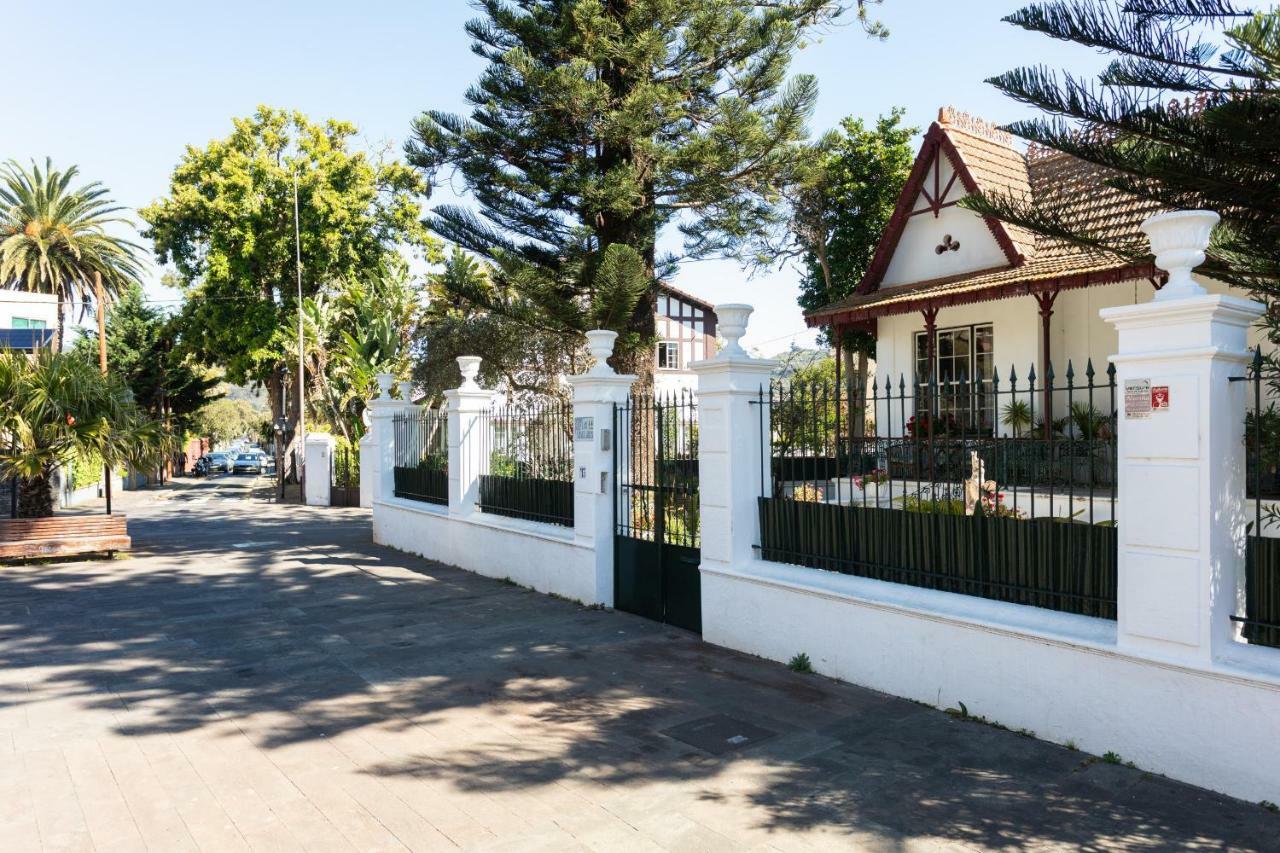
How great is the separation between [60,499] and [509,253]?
1840cm

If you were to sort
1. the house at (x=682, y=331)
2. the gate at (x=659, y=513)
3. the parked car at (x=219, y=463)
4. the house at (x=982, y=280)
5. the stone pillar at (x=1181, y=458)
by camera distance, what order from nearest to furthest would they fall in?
the stone pillar at (x=1181, y=458)
the gate at (x=659, y=513)
the house at (x=982, y=280)
the house at (x=682, y=331)
the parked car at (x=219, y=463)

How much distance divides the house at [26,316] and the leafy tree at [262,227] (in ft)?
15.6

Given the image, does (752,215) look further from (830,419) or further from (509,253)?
(830,419)

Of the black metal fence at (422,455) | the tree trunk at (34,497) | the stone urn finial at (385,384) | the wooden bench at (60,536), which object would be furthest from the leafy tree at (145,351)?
the black metal fence at (422,455)

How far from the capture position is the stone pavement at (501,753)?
4.05 meters

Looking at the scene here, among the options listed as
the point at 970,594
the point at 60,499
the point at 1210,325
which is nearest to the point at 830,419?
the point at 970,594

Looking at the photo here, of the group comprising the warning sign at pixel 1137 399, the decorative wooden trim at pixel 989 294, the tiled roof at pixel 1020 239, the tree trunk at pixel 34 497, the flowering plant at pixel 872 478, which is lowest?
the tree trunk at pixel 34 497

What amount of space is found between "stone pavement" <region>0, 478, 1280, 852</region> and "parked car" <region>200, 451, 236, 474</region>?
135 ft

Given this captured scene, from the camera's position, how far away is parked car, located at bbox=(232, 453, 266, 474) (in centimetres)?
4679

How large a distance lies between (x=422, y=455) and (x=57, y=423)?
489 centimetres

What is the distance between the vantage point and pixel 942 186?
55.2 ft

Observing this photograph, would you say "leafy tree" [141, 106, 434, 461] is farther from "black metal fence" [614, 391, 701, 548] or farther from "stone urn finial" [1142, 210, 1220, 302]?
"stone urn finial" [1142, 210, 1220, 302]

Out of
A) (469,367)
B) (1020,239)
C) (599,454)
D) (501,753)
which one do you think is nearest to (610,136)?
(469,367)

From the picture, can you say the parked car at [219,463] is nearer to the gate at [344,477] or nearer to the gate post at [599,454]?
the gate at [344,477]
